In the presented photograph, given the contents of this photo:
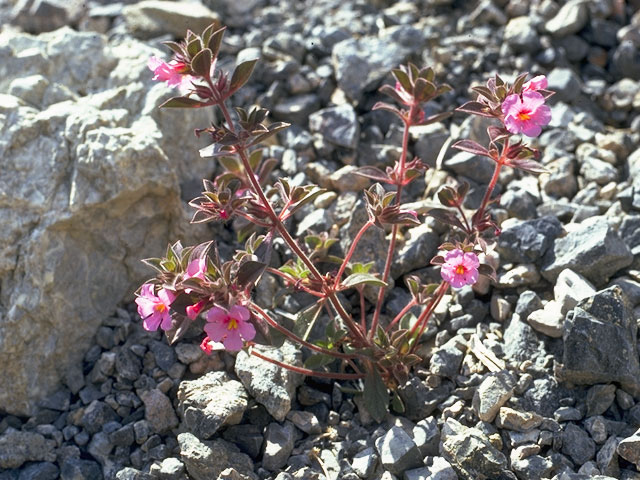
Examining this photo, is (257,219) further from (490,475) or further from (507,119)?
(490,475)

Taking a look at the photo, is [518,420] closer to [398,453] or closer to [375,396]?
[398,453]

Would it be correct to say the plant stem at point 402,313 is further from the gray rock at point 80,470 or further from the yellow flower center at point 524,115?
the gray rock at point 80,470

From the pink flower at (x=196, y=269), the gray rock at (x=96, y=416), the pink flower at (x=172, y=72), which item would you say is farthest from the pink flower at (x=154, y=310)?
the gray rock at (x=96, y=416)

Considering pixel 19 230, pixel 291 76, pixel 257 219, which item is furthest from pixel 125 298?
pixel 291 76

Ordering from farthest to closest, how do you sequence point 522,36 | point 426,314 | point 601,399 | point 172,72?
point 522,36, point 426,314, point 601,399, point 172,72

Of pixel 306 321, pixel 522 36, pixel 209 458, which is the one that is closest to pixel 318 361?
pixel 306 321

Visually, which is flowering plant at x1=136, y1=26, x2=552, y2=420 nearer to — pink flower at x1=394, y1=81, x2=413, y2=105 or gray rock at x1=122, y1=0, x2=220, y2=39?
pink flower at x1=394, y1=81, x2=413, y2=105
